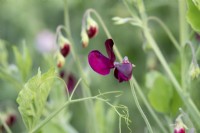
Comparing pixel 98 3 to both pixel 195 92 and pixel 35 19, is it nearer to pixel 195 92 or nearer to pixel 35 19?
pixel 35 19

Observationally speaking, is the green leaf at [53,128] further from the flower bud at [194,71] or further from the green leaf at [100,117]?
the flower bud at [194,71]

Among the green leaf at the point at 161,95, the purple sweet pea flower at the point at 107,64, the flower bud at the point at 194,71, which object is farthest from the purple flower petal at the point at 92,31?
the purple sweet pea flower at the point at 107,64

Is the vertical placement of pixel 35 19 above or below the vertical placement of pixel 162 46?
above

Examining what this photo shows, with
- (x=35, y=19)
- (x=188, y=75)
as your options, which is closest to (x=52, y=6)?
(x=35, y=19)

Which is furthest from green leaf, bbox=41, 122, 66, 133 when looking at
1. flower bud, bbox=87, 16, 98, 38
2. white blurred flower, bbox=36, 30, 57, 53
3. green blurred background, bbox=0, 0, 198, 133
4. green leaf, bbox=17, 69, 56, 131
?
white blurred flower, bbox=36, 30, 57, 53

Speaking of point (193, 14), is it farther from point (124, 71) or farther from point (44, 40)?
point (44, 40)
